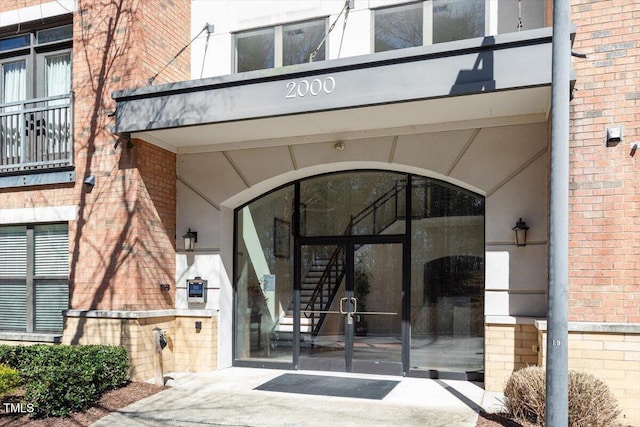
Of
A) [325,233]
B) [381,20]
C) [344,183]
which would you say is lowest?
[325,233]

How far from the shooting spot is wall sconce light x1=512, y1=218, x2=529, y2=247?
319 inches

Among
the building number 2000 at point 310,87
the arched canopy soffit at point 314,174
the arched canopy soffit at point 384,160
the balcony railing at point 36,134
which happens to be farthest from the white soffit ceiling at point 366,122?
the balcony railing at point 36,134

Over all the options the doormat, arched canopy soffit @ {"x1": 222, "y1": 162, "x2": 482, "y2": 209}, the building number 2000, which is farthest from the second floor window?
the doormat

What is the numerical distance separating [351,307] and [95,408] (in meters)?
4.24

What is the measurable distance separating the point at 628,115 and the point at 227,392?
654 centimetres

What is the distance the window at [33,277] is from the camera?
9.84 m

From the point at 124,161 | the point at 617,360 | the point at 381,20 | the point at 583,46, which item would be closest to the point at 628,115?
the point at 583,46

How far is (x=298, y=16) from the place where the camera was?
979 centimetres

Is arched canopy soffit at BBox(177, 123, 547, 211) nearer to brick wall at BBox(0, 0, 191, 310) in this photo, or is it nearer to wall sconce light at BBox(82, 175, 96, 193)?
brick wall at BBox(0, 0, 191, 310)

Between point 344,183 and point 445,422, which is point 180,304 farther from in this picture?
point 445,422

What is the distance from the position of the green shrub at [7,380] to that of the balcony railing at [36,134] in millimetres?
3880

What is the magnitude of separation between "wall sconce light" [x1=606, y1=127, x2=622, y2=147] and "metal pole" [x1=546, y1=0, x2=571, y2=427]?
6.95ft

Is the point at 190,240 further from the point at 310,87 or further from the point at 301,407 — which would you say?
the point at 301,407

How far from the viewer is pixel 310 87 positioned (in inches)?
313
